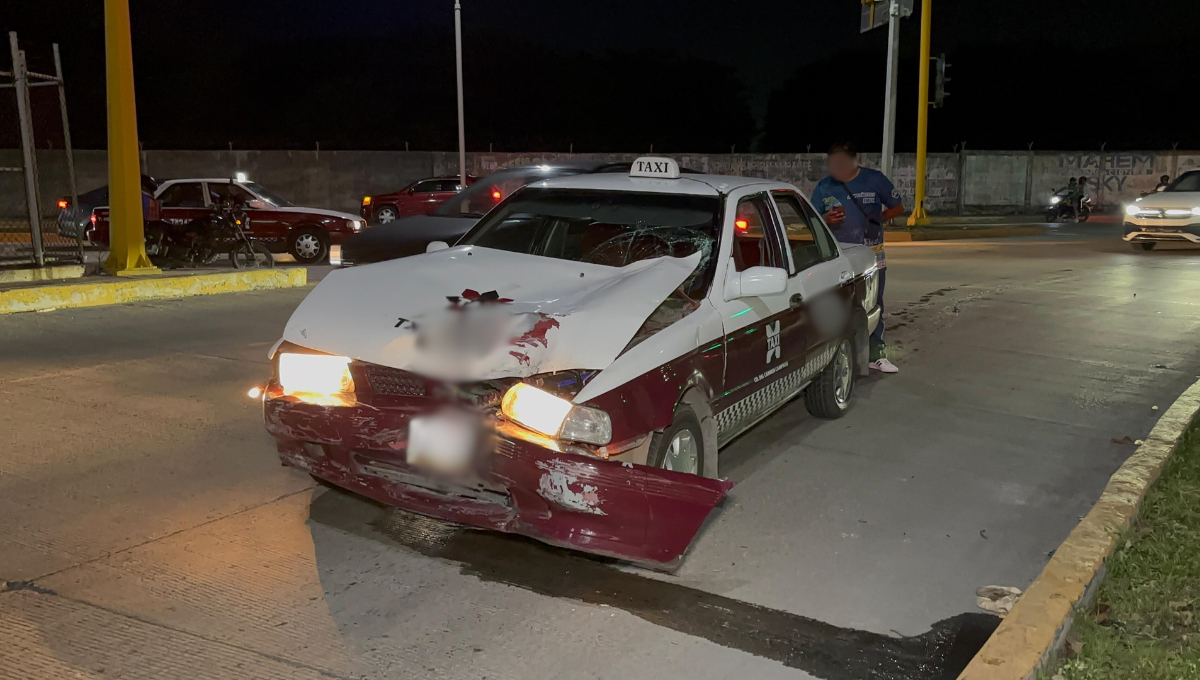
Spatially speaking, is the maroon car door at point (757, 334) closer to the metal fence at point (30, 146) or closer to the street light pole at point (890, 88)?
the metal fence at point (30, 146)

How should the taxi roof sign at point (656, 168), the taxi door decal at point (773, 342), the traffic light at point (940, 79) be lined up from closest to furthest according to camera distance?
the taxi door decal at point (773, 342)
the taxi roof sign at point (656, 168)
the traffic light at point (940, 79)

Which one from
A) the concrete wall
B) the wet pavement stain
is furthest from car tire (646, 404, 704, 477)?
the concrete wall

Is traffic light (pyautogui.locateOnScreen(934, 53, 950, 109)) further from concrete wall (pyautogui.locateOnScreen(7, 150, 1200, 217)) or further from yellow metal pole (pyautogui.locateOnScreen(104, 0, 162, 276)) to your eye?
yellow metal pole (pyautogui.locateOnScreen(104, 0, 162, 276))

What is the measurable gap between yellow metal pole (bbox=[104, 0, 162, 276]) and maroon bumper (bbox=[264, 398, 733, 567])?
31.9 ft

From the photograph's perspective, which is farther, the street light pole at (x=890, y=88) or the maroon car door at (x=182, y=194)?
the street light pole at (x=890, y=88)

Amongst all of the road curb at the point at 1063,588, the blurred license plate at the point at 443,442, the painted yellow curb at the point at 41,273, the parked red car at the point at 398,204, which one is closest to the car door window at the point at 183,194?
the painted yellow curb at the point at 41,273

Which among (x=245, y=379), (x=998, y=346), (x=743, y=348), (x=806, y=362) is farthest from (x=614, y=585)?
(x=998, y=346)

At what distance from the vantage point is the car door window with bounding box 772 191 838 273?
6301 mm

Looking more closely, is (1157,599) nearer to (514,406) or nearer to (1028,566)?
(1028,566)

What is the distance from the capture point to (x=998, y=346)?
9883mm

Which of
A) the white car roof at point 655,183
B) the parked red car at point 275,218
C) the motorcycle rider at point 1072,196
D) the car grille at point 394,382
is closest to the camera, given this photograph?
the car grille at point 394,382

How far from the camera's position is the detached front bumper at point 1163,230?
19.2 m

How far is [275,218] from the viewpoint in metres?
16.8

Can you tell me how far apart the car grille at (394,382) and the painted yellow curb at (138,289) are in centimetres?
786
